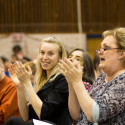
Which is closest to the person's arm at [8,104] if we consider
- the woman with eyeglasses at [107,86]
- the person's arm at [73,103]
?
the person's arm at [73,103]

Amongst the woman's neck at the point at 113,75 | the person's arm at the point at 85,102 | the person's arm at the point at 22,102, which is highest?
the woman's neck at the point at 113,75

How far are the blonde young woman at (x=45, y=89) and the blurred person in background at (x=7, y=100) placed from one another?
12.2 inches

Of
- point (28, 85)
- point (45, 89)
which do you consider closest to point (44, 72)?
point (45, 89)

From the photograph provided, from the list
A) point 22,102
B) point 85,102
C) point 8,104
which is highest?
point 85,102

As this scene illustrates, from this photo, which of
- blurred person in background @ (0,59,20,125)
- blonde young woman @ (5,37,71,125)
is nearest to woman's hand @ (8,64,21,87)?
blonde young woman @ (5,37,71,125)

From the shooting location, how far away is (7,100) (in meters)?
2.79

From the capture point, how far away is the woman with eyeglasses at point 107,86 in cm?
152

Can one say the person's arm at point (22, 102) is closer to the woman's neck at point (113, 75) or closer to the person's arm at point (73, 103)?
the person's arm at point (73, 103)

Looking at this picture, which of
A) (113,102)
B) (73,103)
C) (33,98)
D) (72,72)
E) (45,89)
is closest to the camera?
(113,102)

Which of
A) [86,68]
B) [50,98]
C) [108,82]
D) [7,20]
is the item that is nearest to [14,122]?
[50,98]

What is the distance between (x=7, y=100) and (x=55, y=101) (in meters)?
0.81

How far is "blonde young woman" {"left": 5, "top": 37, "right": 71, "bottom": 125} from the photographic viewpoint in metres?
2.14

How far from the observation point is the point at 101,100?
60.7 inches

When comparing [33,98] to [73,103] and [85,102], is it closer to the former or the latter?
[73,103]
